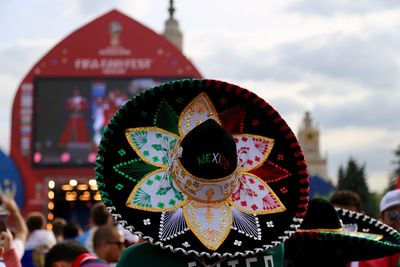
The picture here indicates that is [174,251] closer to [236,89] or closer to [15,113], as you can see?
[236,89]

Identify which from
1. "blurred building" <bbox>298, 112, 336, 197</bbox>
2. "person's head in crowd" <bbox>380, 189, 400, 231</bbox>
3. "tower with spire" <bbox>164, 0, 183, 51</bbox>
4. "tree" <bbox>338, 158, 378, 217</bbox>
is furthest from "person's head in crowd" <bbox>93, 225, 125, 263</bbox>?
"blurred building" <bbox>298, 112, 336, 197</bbox>

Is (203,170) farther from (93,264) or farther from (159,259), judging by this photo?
(93,264)

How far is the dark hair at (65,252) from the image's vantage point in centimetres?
421

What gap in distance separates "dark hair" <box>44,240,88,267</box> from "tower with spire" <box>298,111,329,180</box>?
79.1 m

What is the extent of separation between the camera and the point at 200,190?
212 centimetres

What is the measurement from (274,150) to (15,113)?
2430cm

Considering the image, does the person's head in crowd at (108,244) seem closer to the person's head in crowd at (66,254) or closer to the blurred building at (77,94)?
the person's head in crowd at (66,254)

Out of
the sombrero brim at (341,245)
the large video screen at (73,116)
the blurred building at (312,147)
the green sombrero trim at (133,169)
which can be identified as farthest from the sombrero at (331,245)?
the blurred building at (312,147)

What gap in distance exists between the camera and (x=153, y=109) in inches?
86.7

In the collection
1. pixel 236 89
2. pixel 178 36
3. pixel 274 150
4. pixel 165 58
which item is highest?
pixel 178 36

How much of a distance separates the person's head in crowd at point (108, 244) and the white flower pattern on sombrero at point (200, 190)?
116 inches

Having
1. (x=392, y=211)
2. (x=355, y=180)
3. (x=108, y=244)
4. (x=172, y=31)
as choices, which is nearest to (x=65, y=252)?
(x=108, y=244)

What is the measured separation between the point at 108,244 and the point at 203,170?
122 inches

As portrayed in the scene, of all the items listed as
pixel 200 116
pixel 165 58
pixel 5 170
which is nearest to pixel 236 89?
pixel 200 116
